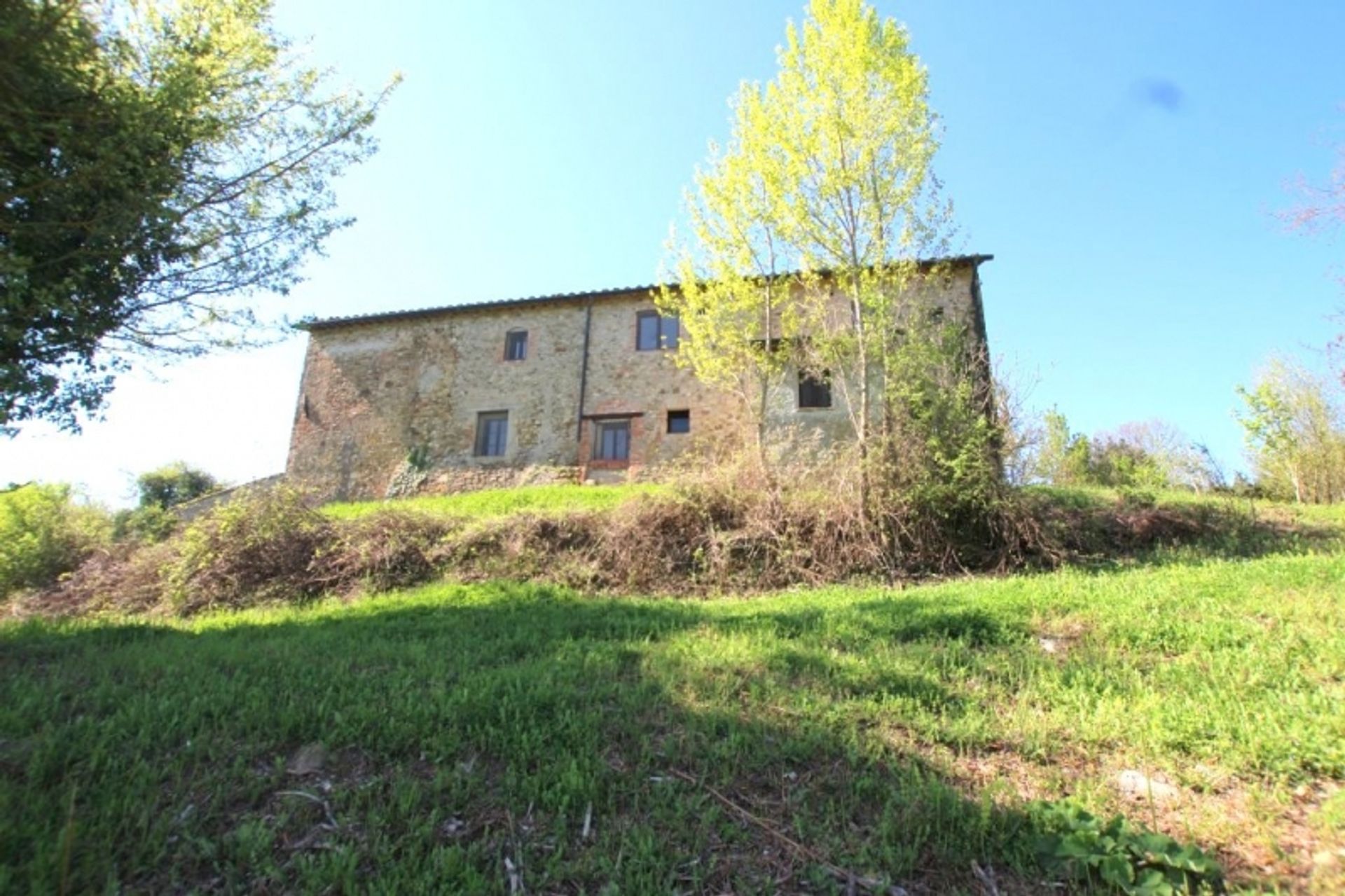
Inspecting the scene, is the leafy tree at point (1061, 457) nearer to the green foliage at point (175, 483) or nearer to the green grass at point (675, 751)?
the green grass at point (675, 751)

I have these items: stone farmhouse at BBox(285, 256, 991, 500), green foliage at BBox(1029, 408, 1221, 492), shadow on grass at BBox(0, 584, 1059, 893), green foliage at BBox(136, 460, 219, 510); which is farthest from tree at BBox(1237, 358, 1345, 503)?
green foliage at BBox(136, 460, 219, 510)

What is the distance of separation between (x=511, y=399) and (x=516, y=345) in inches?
70.0

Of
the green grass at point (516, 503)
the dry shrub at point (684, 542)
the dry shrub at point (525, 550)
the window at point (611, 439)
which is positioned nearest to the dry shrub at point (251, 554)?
the dry shrub at point (684, 542)

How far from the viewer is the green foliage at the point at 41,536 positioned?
474 inches

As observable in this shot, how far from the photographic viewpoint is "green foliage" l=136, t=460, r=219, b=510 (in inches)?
1136

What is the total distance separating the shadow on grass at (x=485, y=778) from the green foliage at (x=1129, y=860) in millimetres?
161

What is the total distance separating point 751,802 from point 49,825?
2.89 m

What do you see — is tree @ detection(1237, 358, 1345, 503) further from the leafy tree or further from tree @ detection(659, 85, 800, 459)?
tree @ detection(659, 85, 800, 459)

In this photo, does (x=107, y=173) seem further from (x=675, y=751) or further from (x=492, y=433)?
(x=492, y=433)

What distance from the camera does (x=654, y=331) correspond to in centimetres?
1892

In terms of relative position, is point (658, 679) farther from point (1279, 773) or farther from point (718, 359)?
point (718, 359)

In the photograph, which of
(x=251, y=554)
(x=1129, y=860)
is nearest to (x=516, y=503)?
(x=251, y=554)

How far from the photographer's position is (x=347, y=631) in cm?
645

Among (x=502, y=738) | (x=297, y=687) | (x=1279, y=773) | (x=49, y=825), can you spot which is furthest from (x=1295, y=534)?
(x=49, y=825)
